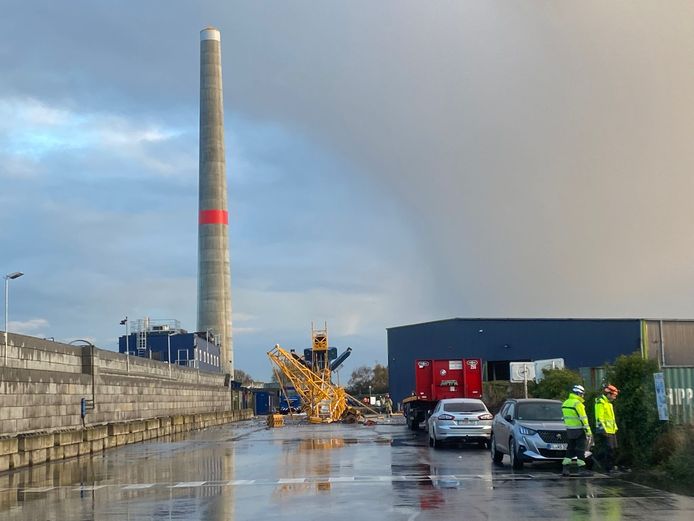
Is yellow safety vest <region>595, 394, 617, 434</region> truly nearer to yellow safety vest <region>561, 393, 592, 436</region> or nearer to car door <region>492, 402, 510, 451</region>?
yellow safety vest <region>561, 393, 592, 436</region>

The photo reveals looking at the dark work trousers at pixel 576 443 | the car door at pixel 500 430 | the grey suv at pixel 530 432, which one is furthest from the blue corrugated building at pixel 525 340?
the dark work trousers at pixel 576 443

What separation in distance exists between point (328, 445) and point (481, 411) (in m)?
6.36

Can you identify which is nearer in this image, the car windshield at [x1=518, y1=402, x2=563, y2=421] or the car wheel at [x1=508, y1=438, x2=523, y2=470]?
the car wheel at [x1=508, y1=438, x2=523, y2=470]

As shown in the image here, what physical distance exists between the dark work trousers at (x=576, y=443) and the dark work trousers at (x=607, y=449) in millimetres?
605

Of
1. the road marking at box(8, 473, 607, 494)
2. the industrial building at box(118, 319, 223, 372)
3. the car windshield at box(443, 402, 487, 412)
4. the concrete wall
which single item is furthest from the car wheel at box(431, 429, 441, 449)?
the industrial building at box(118, 319, 223, 372)

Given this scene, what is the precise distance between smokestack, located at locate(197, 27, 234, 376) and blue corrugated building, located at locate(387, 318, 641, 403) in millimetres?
21680

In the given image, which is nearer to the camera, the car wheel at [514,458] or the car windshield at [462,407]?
the car wheel at [514,458]

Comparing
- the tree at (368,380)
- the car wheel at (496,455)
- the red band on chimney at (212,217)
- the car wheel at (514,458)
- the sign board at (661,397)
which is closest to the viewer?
the sign board at (661,397)

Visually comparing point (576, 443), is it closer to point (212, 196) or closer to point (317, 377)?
point (317, 377)

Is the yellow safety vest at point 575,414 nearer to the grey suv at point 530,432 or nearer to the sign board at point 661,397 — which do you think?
the grey suv at point 530,432

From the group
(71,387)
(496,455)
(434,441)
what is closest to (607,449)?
(496,455)

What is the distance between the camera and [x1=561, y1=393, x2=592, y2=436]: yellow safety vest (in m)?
17.9

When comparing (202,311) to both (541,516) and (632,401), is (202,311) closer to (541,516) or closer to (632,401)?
(632,401)

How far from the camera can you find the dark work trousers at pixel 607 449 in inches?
716
